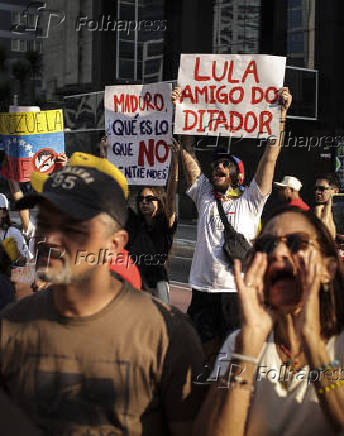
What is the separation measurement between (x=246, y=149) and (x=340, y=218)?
16.5 m

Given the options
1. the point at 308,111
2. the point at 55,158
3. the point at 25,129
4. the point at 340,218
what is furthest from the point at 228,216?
the point at 308,111

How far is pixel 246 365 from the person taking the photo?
2.27m

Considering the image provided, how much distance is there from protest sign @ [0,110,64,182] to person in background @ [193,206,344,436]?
5.83 m

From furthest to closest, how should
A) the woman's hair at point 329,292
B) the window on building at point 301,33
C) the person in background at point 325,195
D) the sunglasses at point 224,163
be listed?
the window on building at point 301,33, the person in background at point 325,195, the sunglasses at point 224,163, the woman's hair at point 329,292

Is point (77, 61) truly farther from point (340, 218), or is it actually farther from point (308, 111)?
point (340, 218)

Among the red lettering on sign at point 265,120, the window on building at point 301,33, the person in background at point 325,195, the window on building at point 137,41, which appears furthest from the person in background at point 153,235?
the window on building at point 137,41

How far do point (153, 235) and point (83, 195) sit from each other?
13.8 feet

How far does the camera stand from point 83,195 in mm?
2486

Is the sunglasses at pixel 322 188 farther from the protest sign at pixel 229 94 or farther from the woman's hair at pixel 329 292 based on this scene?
the woman's hair at pixel 329 292

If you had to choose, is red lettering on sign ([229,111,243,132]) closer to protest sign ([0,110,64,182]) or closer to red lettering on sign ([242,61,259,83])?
red lettering on sign ([242,61,259,83])

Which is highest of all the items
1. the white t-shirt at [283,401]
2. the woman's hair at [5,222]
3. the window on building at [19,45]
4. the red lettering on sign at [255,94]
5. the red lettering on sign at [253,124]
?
the window on building at [19,45]

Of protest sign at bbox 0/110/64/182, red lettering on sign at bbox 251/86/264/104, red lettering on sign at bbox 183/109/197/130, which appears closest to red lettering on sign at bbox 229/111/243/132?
red lettering on sign at bbox 251/86/264/104

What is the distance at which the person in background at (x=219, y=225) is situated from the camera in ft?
19.9

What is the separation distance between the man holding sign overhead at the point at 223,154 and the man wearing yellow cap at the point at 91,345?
306 centimetres
